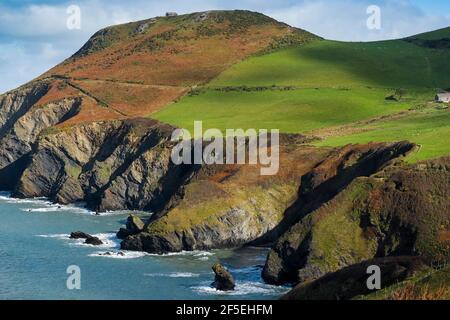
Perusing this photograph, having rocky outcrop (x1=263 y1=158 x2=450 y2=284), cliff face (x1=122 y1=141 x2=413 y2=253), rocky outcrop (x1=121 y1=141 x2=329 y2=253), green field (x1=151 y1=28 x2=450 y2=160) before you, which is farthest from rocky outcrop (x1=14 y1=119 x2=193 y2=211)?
rocky outcrop (x1=263 y1=158 x2=450 y2=284)

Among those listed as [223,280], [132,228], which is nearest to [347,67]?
[132,228]

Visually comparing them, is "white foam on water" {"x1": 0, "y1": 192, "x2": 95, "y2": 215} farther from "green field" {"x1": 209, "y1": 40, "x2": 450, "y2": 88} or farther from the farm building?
the farm building

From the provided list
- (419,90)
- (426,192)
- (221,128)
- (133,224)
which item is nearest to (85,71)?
(221,128)

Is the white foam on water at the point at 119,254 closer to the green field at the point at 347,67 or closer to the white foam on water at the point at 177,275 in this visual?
the white foam on water at the point at 177,275

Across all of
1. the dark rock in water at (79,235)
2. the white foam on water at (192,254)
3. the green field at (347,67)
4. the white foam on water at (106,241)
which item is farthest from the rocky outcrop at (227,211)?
the green field at (347,67)

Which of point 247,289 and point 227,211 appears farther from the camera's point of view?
point 227,211

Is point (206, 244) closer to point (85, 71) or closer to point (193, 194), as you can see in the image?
→ point (193, 194)

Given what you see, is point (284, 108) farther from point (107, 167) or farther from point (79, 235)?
point (79, 235)
